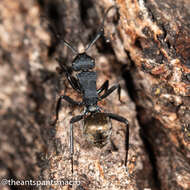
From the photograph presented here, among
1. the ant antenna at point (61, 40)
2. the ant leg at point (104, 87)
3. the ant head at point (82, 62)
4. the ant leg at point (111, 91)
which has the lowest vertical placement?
the ant leg at point (111, 91)

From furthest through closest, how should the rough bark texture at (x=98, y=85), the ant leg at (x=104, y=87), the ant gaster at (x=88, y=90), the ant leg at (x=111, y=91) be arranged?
1. the ant leg at (x=104, y=87)
2. the ant leg at (x=111, y=91)
3. the ant gaster at (x=88, y=90)
4. the rough bark texture at (x=98, y=85)

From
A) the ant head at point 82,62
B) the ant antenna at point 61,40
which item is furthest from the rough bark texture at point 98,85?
the ant head at point 82,62

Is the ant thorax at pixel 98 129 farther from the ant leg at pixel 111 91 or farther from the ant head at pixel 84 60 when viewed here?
the ant head at pixel 84 60

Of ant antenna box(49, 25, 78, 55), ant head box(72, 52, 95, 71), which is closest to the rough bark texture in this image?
ant antenna box(49, 25, 78, 55)

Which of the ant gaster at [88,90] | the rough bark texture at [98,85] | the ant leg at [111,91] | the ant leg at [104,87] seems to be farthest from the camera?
the ant leg at [104,87]

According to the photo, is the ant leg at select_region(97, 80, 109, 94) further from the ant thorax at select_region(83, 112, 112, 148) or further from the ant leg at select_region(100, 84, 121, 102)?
the ant thorax at select_region(83, 112, 112, 148)

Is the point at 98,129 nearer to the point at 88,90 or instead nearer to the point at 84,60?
the point at 88,90
